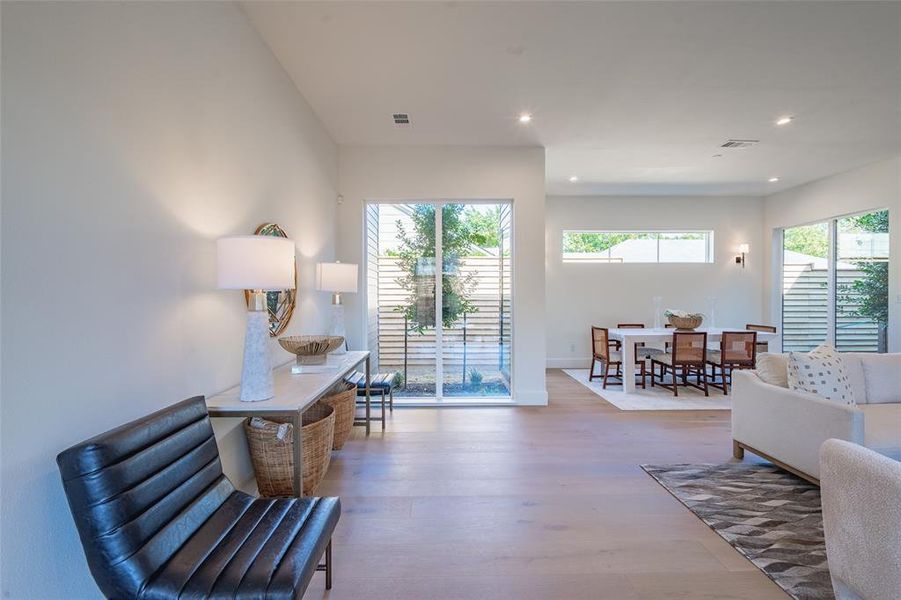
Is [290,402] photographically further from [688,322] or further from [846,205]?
[846,205]

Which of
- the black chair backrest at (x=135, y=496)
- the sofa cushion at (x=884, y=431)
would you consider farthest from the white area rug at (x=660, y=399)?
the black chair backrest at (x=135, y=496)

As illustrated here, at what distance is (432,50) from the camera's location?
2633mm

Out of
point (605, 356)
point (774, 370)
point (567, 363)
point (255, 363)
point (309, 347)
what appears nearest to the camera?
point (255, 363)

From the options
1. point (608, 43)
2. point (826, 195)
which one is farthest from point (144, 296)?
point (826, 195)

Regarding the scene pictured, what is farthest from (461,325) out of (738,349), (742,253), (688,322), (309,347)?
(742,253)

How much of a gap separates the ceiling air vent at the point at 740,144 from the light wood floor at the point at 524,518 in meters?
3.01

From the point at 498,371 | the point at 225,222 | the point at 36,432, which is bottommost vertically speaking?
the point at 498,371

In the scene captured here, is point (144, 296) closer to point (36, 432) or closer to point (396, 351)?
point (36, 432)

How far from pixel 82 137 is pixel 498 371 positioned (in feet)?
13.1

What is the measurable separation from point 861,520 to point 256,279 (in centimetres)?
245

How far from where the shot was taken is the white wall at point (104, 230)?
109 centimetres

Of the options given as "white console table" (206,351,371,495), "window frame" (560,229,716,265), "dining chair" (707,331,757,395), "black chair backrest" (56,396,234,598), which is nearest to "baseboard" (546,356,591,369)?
"window frame" (560,229,716,265)

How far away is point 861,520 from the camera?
1307 millimetres

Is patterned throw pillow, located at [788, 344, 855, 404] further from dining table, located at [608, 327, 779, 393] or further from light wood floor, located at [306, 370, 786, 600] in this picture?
dining table, located at [608, 327, 779, 393]
